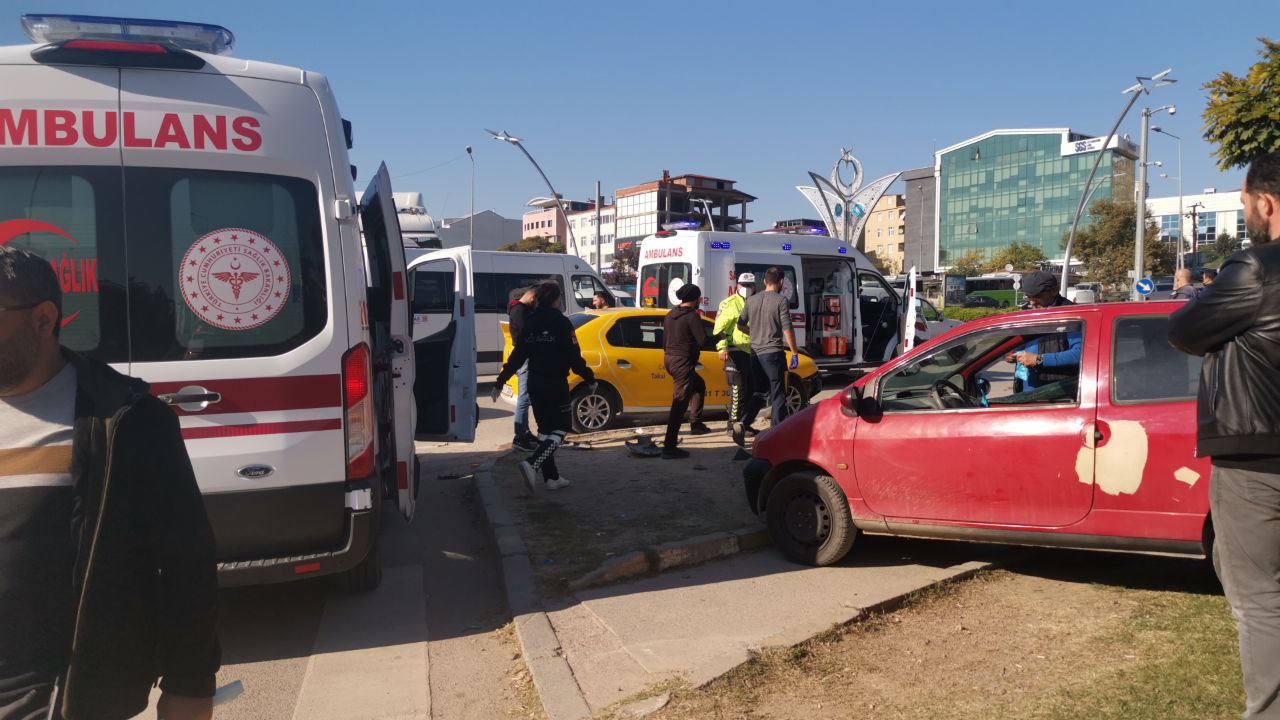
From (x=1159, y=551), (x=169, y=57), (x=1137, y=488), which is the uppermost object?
(x=169, y=57)

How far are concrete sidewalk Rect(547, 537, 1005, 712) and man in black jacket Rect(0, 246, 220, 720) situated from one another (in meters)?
2.06

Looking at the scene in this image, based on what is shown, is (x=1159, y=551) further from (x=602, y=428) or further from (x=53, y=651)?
(x=602, y=428)

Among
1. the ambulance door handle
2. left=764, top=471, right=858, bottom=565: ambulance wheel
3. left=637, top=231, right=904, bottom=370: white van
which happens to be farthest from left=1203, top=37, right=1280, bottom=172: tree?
the ambulance door handle

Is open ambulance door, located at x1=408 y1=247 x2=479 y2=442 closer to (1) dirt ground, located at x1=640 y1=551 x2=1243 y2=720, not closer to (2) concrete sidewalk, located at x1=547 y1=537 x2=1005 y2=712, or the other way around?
(2) concrete sidewalk, located at x1=547 y1=537 x2=1005 y2=712

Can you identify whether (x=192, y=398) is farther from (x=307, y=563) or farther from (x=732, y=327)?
(x=732, y=327)

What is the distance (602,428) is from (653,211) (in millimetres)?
91636

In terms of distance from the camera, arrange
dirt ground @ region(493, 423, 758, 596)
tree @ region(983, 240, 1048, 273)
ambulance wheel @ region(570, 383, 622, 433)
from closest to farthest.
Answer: dirt ground @ region(493, 423, 758, 596), ambulance wheel @ region(570, 383, 622, 433), tree @ region(983, 240, 1048, 273)

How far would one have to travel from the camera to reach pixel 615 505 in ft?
22.7

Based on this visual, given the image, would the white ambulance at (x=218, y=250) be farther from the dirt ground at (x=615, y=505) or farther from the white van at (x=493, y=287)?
the white van at (x=493, y=287)

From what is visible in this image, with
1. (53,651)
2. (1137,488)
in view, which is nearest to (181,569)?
(53,651)

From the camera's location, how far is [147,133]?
3.93 metres

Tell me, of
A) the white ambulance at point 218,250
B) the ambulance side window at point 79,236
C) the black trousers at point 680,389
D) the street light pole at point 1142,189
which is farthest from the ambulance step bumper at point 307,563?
the street light pole at point 1142,189

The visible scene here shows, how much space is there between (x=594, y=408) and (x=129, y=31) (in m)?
7.21

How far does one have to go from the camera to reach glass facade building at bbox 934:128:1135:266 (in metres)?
88.9
